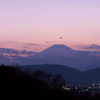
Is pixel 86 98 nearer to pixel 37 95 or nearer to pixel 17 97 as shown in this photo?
pixel 37 95

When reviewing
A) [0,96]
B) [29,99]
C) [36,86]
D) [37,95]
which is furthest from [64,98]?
[0,96]

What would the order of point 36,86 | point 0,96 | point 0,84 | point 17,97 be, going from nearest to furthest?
point 0,96, point 17,97, point 0,84, point 36,86


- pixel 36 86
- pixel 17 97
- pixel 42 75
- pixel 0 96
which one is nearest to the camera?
pixel 0 96

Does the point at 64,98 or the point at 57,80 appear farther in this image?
the point at 57,80

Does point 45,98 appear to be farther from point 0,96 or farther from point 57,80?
point 57,80

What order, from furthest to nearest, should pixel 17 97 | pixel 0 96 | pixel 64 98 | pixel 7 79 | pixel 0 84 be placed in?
pixel 64 98 → pixel 7 79 → pixel 0 84 → pixel 17 97 → pixel 0 96

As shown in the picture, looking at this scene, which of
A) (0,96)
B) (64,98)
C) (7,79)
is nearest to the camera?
(0,96)

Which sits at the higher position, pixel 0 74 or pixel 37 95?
pixel 0 74

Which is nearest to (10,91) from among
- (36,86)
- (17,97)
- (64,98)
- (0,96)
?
(17,97)

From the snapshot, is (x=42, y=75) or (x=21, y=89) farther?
(x=42, y=75)
